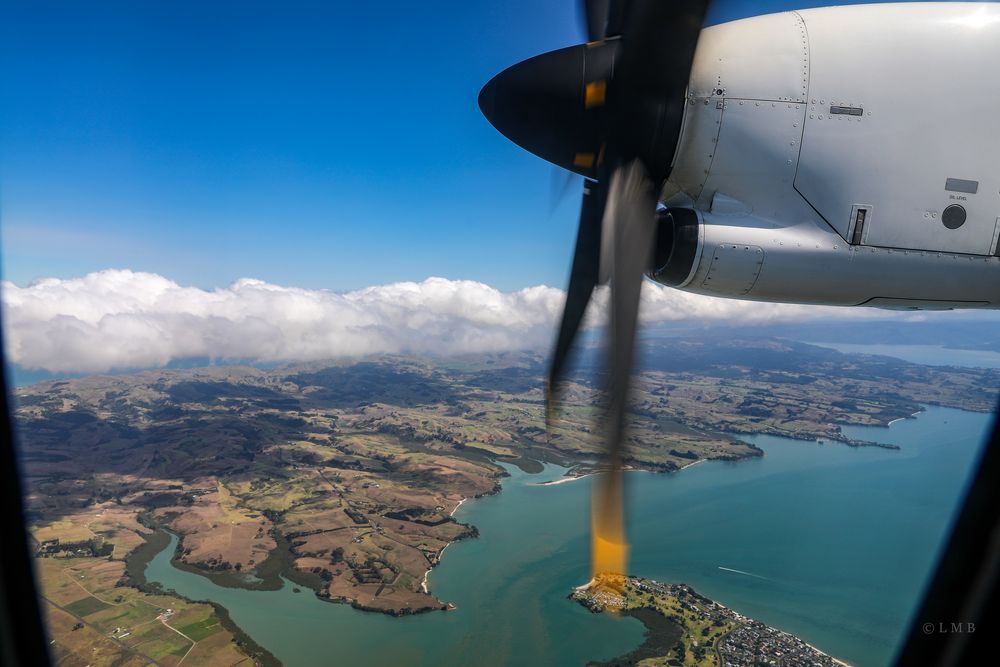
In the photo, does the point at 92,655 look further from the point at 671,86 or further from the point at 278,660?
the point at 671,86

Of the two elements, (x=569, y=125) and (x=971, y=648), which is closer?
(x=971, y=648)

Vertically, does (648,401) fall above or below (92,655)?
above

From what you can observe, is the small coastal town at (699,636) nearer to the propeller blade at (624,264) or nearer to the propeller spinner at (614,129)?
the propeller spinner at (614,129)

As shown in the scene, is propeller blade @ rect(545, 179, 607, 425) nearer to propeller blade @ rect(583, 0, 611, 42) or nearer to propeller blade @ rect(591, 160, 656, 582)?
propeller blade @ rect(591, 160, 656, 582)

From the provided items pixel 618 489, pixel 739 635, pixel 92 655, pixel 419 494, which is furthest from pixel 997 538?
pixel 419 494

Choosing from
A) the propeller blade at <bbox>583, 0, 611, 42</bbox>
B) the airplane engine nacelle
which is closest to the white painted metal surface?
the airplane engine nacelle

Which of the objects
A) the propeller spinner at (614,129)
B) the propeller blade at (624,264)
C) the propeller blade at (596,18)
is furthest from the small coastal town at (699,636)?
the propeller blade at (596,18)
